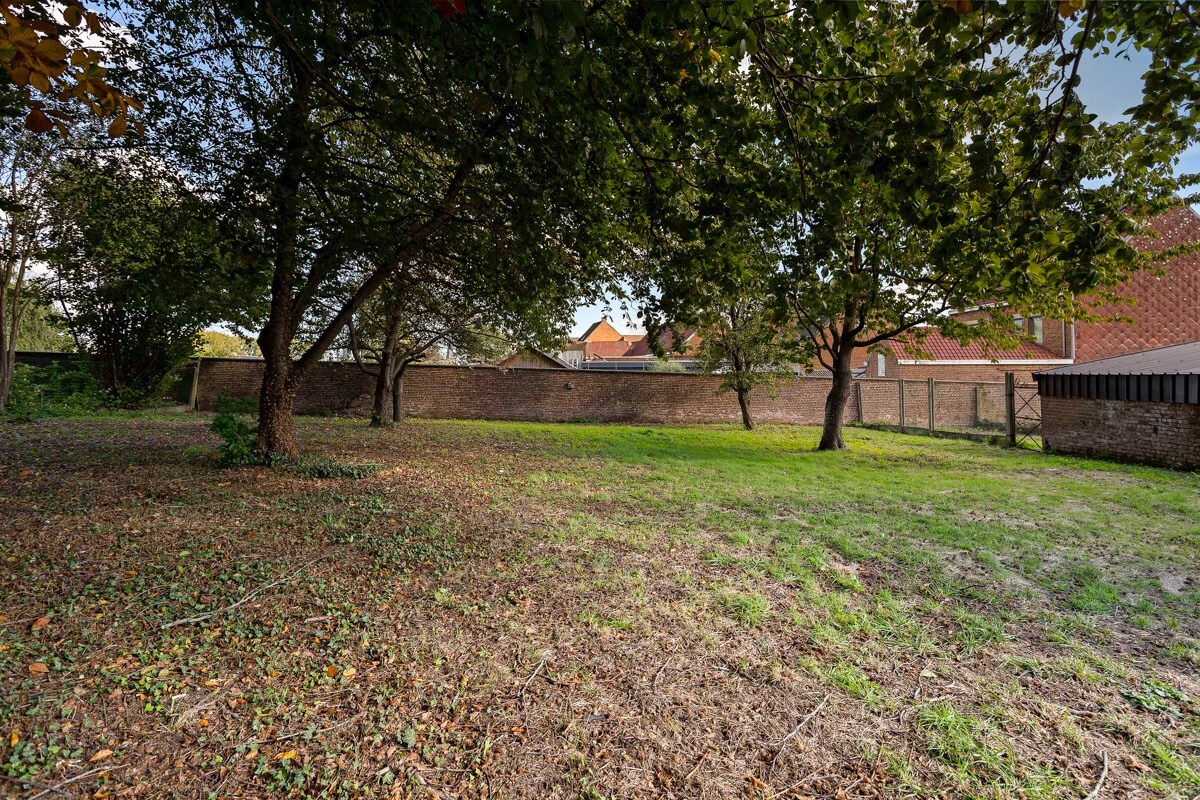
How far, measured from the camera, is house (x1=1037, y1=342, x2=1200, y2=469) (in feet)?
28.6

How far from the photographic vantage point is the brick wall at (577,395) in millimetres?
15461

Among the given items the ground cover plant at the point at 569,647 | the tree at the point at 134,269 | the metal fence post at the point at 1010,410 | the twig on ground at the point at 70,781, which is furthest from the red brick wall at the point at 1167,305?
the twig on ground at the point at 70,781

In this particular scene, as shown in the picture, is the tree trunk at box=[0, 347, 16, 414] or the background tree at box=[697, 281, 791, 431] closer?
the tree trunk at box=[0, 347, 16, 414]

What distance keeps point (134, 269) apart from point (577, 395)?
11.3m

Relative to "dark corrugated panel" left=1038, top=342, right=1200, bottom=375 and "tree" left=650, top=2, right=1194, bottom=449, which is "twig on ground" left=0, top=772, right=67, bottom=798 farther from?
"dark corrugated panel" left=1038, top=342, right=1200, bottom=375

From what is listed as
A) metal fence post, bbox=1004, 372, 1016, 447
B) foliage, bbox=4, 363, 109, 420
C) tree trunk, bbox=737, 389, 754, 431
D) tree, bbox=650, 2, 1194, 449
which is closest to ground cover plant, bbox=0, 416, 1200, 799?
tree, bbox=650, 2, 1194, 449

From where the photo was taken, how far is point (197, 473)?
17.9 feet

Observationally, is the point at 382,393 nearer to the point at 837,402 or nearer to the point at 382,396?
the point at 382,396

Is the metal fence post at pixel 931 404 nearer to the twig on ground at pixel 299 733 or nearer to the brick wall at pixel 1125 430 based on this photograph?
the brick wall at pixel 1125 430

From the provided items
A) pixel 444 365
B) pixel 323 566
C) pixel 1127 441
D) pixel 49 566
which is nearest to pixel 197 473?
pixel 49 566

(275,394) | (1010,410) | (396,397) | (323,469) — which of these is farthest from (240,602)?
(1010,410)

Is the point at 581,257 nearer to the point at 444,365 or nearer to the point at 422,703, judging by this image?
the point at 422,703

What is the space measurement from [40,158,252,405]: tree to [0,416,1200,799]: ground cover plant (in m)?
2.54

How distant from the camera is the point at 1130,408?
9.71 meters
